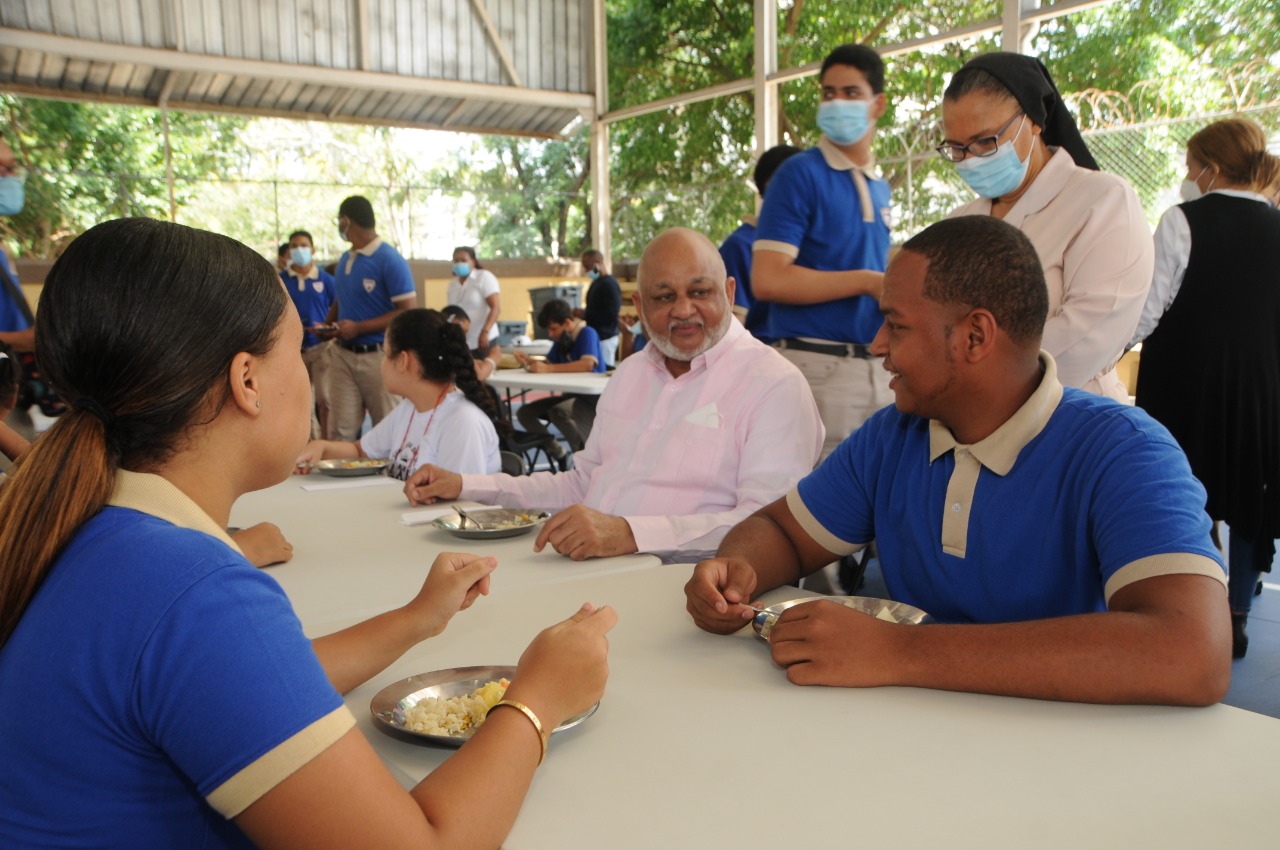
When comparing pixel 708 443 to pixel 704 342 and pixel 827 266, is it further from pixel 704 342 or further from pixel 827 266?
pixel 827 266

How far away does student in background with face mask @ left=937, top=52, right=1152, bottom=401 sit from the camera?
86.3 inches

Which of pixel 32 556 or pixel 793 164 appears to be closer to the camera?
pixel 32 556

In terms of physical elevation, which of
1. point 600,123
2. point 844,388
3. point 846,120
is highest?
point 600,123

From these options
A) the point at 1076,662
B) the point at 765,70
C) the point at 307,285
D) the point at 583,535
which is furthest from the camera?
the point at 765,70

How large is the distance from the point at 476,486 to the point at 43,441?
174 centimetres

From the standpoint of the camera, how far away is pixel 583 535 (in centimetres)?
192

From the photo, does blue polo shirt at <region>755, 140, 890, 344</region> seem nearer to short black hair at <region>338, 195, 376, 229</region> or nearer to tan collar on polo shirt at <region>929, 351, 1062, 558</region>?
tan collar on polo shirt at <region>929, 351, 1062, 558</region>

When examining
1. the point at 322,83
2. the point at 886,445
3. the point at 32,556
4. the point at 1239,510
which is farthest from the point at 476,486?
the point at 322,83

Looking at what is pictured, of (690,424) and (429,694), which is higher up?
(690,424)

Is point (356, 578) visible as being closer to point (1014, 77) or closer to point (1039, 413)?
point (1039, 413)

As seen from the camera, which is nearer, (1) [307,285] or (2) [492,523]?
(2) [492,523]

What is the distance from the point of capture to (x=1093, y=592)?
4.57 feet

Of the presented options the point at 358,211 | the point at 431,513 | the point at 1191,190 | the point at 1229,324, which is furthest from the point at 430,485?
the point at 358,211

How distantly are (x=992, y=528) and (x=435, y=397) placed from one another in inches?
90.4
